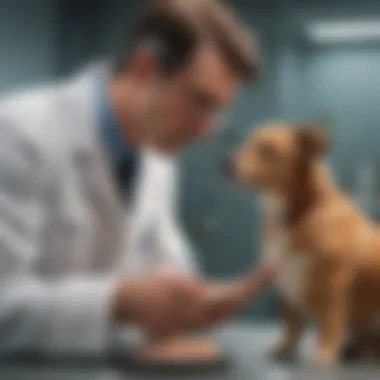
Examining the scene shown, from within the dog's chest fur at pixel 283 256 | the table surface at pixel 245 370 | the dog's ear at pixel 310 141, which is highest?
the dog's ear at pixel 310 141

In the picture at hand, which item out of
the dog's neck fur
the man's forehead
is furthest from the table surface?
the man's forehead

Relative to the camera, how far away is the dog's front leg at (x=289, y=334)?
965mm

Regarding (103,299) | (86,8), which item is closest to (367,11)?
(86,8)

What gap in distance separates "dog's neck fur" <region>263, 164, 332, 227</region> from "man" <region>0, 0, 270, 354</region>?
6 cm

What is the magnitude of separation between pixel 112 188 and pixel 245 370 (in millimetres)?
215

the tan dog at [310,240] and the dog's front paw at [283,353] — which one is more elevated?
the tan dog at [310,240]

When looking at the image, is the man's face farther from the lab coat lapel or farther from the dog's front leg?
the dog's front leg

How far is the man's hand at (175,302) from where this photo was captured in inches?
36.5

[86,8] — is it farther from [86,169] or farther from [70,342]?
[70,342]

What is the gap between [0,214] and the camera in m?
0.93

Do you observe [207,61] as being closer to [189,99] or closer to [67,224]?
[189,99]

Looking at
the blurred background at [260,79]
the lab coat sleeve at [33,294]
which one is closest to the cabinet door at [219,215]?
the blurred background at [260,79]

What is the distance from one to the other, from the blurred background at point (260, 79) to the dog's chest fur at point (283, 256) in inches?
0.5

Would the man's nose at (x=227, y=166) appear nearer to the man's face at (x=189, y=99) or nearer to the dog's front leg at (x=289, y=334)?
the man's face at (x=189, y=99)
